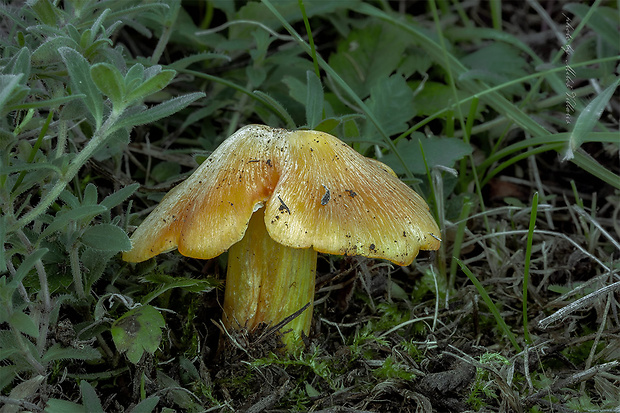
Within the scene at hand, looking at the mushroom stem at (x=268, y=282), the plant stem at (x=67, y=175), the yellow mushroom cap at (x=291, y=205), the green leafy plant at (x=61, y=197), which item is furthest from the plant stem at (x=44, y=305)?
the mushroom stem at (x=268, y=282)

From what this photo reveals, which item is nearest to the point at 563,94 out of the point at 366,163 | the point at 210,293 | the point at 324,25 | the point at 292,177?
the point at 324,25

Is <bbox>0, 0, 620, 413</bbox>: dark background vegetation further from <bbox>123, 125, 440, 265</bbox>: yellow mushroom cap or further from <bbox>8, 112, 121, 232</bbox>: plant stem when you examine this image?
<bbox>123, 125, 440, 265</bbox>: yellow mushroom cap

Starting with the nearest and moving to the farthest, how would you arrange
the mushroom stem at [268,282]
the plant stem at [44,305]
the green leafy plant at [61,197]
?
the green leafy plant at [61,197], the plant stem at [44,305], the mushroom stem at [268,282]

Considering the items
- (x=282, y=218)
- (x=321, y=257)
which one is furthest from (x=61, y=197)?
(x=321, y=257)

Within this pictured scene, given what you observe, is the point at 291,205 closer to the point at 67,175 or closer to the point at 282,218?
the point at 282,218

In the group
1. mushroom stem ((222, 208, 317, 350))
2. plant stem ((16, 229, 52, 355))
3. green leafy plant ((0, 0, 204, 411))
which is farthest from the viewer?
mushroom stem ((222, 208, 317, 350))

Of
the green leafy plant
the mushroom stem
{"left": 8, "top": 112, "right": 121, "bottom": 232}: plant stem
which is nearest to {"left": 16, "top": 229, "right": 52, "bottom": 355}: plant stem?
the green leafy plant

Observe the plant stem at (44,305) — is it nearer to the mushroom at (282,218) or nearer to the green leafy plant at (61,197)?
the green leafy plant at (61,197)
